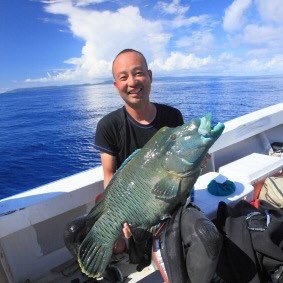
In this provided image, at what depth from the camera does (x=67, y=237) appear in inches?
81.0

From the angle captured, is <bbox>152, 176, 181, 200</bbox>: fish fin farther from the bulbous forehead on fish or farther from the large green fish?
the bulbous forehead on fish

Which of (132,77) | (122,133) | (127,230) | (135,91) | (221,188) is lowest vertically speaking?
(221,188)

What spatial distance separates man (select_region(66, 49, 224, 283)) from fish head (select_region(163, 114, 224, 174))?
1.32 feet

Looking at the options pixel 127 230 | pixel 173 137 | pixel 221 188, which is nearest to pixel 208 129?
pixel 173 137

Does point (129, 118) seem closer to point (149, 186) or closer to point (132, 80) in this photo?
point (132, 80)

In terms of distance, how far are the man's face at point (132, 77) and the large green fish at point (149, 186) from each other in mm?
593

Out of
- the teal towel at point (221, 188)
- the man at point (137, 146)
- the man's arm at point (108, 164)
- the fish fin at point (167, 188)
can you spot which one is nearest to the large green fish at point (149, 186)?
the fish fin at point (167, 188)

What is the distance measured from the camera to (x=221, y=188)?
292 cm

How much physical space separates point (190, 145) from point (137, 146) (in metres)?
0.84

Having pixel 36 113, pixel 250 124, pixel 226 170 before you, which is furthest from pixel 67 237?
pixel 36 113

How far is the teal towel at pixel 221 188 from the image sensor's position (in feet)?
9.44

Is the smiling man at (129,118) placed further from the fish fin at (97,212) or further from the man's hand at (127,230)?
the man's hand at (127,230)

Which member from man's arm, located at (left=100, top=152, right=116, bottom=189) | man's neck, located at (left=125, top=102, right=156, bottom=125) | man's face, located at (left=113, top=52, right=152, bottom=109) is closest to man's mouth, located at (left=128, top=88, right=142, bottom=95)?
man's face, located at (left=113, top=52, right=152, bottom=109)

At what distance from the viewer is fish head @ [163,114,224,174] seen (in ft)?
5.38
